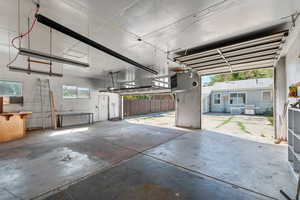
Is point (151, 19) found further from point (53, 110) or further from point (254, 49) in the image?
point (53, 110)

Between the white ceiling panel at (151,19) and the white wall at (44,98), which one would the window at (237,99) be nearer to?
the white ceiling panel at (151,19)

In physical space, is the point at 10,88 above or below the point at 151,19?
below

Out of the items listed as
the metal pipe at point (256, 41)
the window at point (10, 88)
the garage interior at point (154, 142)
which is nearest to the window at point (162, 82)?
the garage interior at point (154, 142)

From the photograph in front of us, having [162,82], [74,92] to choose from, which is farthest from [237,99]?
[74,92]

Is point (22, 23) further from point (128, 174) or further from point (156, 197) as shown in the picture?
point (156, 197)

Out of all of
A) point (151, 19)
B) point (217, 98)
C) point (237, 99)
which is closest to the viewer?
point (151, 19)

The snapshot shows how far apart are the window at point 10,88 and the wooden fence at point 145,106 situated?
670 centimetres

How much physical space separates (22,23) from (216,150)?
552 centimetres

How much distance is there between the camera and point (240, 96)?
13.1 m

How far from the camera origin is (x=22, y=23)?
2633 millimetres

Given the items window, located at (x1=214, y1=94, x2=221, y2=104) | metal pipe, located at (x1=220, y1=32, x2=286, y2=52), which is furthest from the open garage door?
window, located at (x1=214, y1=94, x2=221, y2=104)

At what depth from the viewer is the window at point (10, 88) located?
5.60 metres

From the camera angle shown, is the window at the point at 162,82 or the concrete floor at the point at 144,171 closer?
the concrete floor at the point at 144,171

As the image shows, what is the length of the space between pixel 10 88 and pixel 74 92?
8.80 ft
